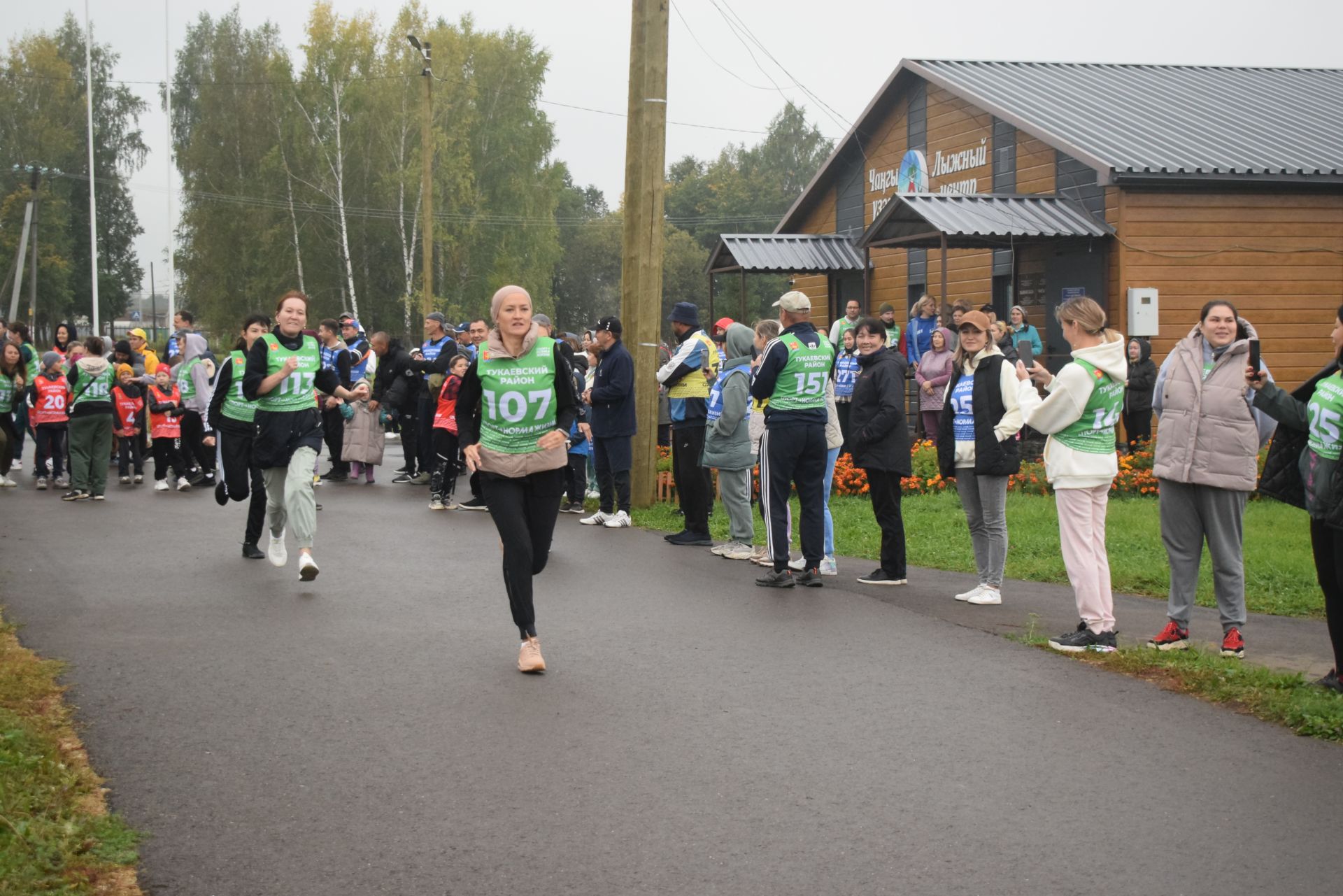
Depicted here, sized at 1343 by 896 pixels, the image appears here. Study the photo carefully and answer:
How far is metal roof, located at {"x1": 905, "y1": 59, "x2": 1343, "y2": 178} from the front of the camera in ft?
68.6

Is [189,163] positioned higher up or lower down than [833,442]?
higher up

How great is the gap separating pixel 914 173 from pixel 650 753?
2206cm

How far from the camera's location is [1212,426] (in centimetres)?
768

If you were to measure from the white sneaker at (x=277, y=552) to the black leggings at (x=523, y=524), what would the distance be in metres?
3.53

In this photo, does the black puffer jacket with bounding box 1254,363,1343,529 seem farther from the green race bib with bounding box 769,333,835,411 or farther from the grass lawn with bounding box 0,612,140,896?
the grass lawn with bounding box 0,612,140,896

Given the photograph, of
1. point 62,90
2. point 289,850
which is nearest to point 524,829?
point 289,850

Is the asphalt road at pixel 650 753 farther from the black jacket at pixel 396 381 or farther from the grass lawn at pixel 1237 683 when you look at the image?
the black jacket at pixel 396 381

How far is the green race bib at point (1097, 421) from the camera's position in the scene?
8.06 m

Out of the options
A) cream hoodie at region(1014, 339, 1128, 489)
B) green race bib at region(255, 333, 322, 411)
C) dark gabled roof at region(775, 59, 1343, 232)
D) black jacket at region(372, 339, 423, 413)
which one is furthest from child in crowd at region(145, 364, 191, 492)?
dark gabled roof at region(775, 59, 1343, 232)

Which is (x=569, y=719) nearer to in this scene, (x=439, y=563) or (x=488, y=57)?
(x=439, y=563)

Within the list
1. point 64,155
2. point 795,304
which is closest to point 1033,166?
point 795,304

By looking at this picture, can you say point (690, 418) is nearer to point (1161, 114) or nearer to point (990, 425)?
point (990, 425)

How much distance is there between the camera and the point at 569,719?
21.3 ft

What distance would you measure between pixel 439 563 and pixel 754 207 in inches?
3227
